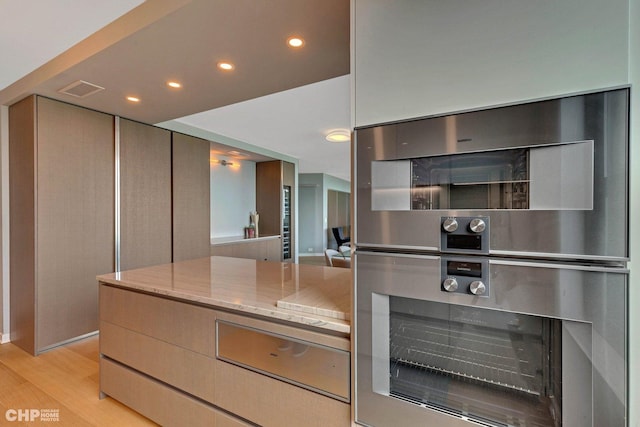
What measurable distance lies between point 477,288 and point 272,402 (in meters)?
1.01

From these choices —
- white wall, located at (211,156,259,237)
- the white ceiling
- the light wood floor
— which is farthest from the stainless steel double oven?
white wall, located at (211,156,259,237)

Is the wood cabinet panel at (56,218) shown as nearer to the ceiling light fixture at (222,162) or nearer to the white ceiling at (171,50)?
the white ceiling at (171,50)

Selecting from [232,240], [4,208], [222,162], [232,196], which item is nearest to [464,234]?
[4,208]

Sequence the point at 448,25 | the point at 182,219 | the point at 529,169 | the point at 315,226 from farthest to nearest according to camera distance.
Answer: the point at 315,226 → the point at 182,219 → the point at 448,25 → the point at 529,169

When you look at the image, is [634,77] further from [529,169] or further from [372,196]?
[372,196]

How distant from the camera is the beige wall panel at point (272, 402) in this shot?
46.1 inches

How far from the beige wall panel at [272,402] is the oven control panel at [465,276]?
2.06 ft

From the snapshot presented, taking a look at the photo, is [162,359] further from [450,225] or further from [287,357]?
[450,225]

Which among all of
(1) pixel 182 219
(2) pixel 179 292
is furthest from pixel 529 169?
(1) pixel 182 219

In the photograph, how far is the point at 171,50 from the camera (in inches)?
76.7

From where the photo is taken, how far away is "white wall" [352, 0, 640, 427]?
0.72m

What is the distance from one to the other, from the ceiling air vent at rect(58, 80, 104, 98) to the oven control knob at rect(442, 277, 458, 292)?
3042 mm

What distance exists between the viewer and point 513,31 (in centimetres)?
83

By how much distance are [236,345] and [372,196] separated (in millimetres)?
969
